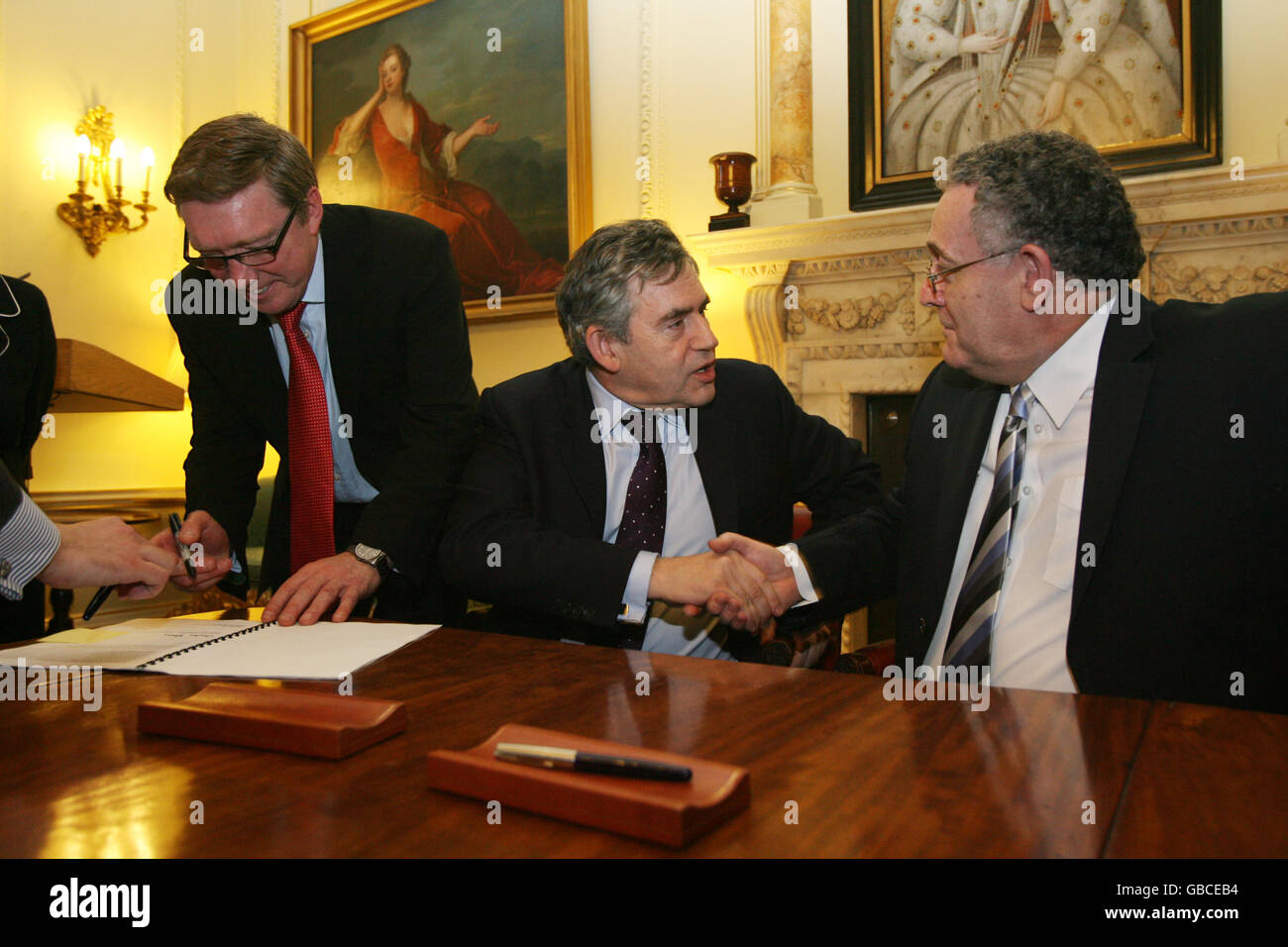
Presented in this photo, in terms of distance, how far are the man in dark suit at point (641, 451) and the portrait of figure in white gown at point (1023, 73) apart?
2.69 metres

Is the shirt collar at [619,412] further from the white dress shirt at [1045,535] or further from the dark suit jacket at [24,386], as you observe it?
the dark suit jacket at [24,386]

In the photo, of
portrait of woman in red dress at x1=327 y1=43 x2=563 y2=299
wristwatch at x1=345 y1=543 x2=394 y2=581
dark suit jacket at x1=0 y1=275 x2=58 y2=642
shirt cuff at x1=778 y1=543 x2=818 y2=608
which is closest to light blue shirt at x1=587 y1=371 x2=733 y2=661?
shirt cuff at x1=778 y1=543 x2=818 y2=608

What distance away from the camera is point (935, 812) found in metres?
0.80

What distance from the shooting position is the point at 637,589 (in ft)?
6.08

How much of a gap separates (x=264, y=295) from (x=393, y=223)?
0.41 m

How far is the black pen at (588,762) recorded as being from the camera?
788mm

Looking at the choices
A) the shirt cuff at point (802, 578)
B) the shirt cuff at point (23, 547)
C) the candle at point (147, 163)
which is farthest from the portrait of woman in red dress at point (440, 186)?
the shirt cuff at point (23, 547)

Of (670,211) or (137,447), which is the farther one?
(137,447)

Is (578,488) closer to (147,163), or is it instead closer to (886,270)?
(886,270)

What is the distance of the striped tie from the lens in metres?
1.67

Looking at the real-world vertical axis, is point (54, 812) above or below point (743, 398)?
below

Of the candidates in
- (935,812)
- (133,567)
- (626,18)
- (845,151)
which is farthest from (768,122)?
(935,812)

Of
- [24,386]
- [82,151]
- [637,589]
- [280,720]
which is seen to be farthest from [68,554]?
[82,151]

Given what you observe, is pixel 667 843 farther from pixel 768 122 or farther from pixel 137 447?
pixel 137 447
